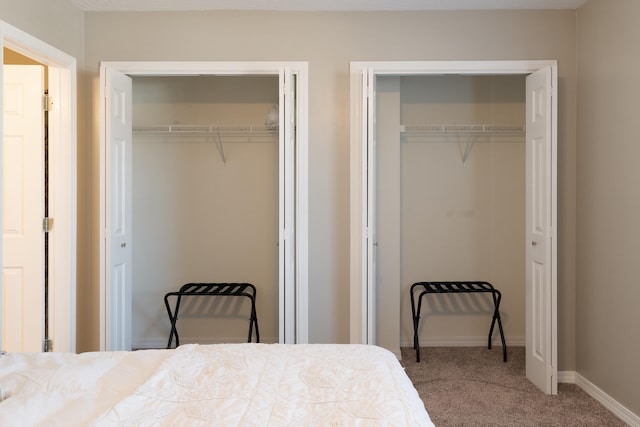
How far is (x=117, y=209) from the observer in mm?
2984

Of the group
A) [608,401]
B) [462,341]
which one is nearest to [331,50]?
[462,341]

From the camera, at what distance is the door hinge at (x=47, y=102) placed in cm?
281

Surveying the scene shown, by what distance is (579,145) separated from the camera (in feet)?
9.86

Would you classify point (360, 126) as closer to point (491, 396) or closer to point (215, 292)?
point (215, 292)

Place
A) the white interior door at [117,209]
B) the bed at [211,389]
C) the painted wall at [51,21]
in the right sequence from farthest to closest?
1. the white interior door at [117,209]
2. the painted wall at [51,21]
3. the bed at [211,389]

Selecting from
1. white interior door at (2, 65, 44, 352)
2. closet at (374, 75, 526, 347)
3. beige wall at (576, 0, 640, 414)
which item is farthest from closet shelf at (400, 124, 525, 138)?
white interior door at (2, 65, 44, 352)

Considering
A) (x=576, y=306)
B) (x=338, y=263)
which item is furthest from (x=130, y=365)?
(x=576, y=306)

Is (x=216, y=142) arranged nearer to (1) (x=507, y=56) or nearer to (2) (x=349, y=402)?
(1) (x=507, y=56)

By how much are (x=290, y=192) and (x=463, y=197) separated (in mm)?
1719

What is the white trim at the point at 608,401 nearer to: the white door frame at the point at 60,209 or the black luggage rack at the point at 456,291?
the black luggage rack at the point at 456,291

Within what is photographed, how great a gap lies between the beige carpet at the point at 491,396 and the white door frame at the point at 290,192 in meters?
0.92

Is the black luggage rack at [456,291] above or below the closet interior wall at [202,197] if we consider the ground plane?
below

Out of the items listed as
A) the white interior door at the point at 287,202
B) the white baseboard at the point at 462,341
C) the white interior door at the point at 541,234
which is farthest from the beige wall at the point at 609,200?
the white interior door at the point at 287,202

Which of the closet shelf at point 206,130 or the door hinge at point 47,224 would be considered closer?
the door hinge at point 47,224
